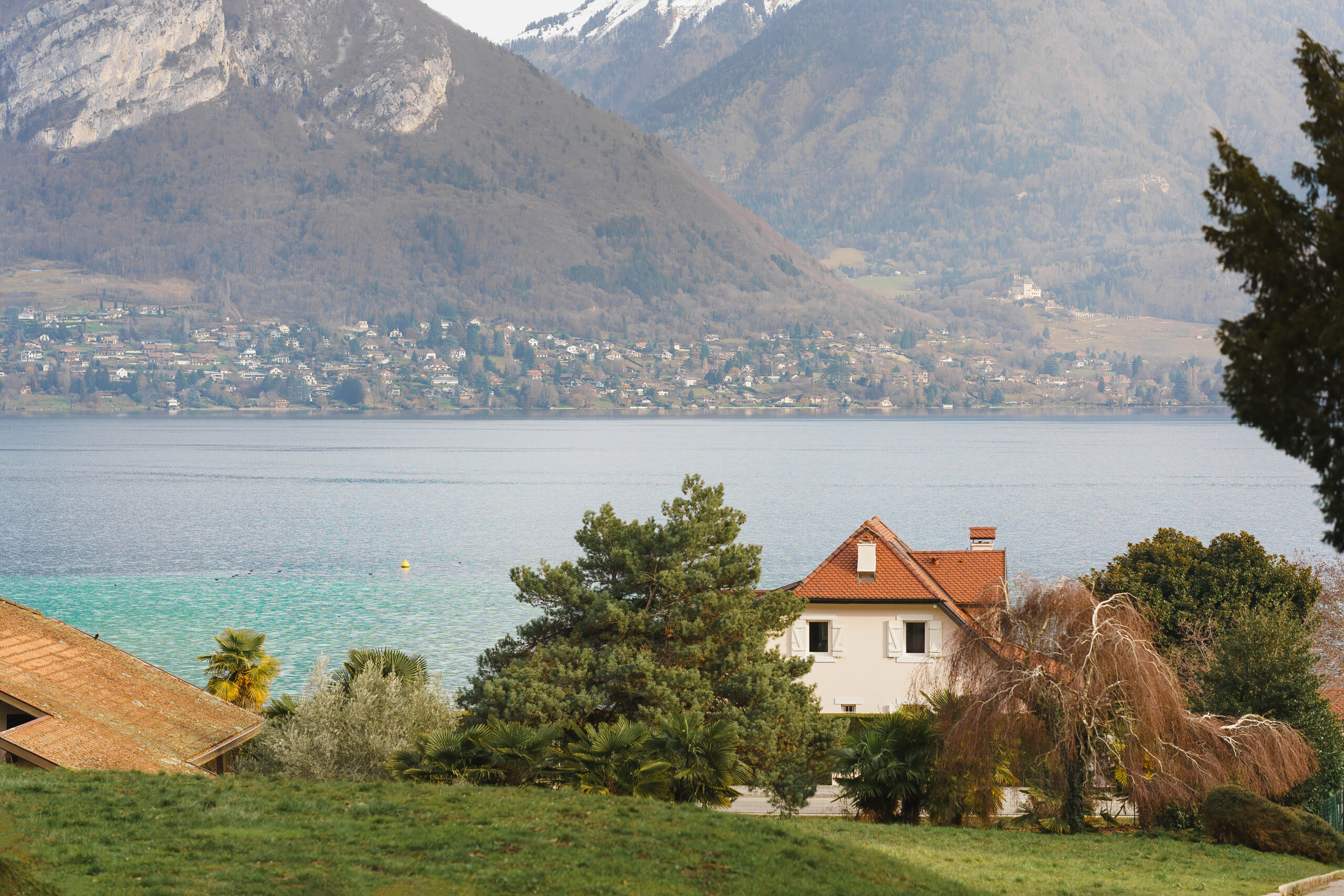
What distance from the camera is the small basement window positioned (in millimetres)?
38750

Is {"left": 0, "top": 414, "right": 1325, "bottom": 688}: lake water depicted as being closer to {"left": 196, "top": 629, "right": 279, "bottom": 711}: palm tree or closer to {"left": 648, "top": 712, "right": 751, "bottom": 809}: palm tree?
{"left": 196, "top": 629, "right": 279, "bottom": 711}: palm tree

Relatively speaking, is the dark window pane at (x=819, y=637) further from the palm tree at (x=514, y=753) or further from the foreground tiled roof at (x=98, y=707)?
the palm tree at (x=514, y=753)

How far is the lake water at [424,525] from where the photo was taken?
236ft

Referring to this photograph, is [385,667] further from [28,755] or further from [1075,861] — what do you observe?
[1075,861]

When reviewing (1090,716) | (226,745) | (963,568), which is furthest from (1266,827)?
(226,745)

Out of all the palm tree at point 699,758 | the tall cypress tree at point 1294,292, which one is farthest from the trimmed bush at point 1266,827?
the tall cypress tree at point 1294,292

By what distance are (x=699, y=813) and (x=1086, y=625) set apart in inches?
421

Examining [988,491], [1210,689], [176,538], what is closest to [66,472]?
[176,538]

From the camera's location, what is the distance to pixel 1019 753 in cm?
2475

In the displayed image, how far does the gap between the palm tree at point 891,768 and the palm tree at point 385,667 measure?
12.9 m

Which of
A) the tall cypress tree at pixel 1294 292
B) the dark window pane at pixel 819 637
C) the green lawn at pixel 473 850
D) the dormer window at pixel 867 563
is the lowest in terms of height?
the dark window pane at pixel 819 637

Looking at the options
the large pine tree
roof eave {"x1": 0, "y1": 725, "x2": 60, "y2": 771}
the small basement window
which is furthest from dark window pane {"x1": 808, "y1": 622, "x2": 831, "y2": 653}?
roof eave {"x1": 0, "y1": 725, "x2": 60, "y2": 771}

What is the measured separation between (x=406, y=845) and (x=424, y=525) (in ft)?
350

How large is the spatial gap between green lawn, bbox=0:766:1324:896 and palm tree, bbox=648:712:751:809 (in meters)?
1.77
